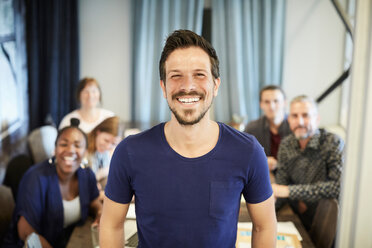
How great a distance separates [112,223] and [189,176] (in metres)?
0.26

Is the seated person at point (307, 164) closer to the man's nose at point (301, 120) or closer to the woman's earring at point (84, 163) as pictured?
the man's nose at point (301, 120)

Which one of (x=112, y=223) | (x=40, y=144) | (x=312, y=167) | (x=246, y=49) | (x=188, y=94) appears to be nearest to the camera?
(x=188, y=94)

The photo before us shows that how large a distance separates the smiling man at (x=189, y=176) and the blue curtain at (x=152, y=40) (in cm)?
262

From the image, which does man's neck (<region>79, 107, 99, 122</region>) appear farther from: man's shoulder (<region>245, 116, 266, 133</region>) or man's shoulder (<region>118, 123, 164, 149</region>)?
man's shoulder (<region>118, 123, 164, 149</region>)

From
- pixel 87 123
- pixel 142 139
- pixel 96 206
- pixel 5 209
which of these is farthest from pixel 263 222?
pixel 87 123

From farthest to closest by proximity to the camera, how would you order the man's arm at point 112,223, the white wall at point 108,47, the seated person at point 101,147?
the white wall at point 108,47 → the seated person at point 101,147 → the man's arm at point 112,223

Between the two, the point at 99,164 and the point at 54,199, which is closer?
the point at 54,199

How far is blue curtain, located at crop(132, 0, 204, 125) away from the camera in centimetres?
364

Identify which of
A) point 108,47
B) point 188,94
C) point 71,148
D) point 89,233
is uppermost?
point 108,47

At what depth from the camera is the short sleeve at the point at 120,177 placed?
108 cm

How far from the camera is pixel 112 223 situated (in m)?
1.13

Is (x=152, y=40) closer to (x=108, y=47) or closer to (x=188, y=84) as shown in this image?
(x=108, y=47)

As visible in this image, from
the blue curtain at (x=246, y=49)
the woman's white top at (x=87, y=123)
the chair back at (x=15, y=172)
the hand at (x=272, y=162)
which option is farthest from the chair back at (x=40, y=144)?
the blue curtain at (x=246, y=49)

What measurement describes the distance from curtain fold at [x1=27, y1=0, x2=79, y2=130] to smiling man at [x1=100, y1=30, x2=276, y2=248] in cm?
249
